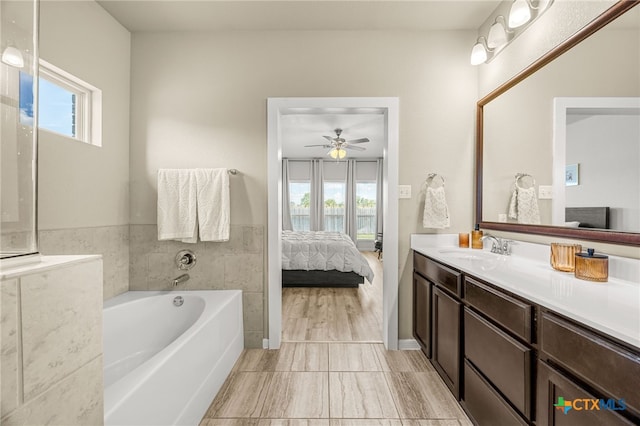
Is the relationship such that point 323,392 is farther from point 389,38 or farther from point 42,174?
point 389,38

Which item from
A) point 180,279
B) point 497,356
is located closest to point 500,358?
point 497,356

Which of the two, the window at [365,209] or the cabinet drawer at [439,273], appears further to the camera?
the window at [365,209]

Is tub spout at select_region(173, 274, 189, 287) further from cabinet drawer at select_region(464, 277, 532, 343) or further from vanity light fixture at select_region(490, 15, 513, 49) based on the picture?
vanity light fixture at select_region(490, 15, 513, 49)

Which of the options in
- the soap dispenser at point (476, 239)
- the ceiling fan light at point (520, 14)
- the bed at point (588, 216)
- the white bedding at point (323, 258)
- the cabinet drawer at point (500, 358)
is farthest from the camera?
the white bedding at point (323, 258)

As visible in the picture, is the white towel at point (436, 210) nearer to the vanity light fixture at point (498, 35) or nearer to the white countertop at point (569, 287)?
the white countertop at point (569, 287)

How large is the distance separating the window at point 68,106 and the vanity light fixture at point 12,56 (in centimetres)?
173

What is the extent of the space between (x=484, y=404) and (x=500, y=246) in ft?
3.44

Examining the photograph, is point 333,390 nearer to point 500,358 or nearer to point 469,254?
point 500,358

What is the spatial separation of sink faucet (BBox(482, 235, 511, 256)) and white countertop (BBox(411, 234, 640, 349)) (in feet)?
0.16

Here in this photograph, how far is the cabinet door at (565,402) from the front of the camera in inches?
31.6


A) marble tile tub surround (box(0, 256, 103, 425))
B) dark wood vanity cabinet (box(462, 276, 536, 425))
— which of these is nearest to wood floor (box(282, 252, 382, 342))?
dark wood vanity cabinet (box(462, 276, 536, 425))

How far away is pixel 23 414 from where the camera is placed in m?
0.44

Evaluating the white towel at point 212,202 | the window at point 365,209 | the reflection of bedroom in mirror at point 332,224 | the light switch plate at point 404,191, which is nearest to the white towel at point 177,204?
the white towel at point 212,202

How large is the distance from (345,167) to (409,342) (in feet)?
18.6
